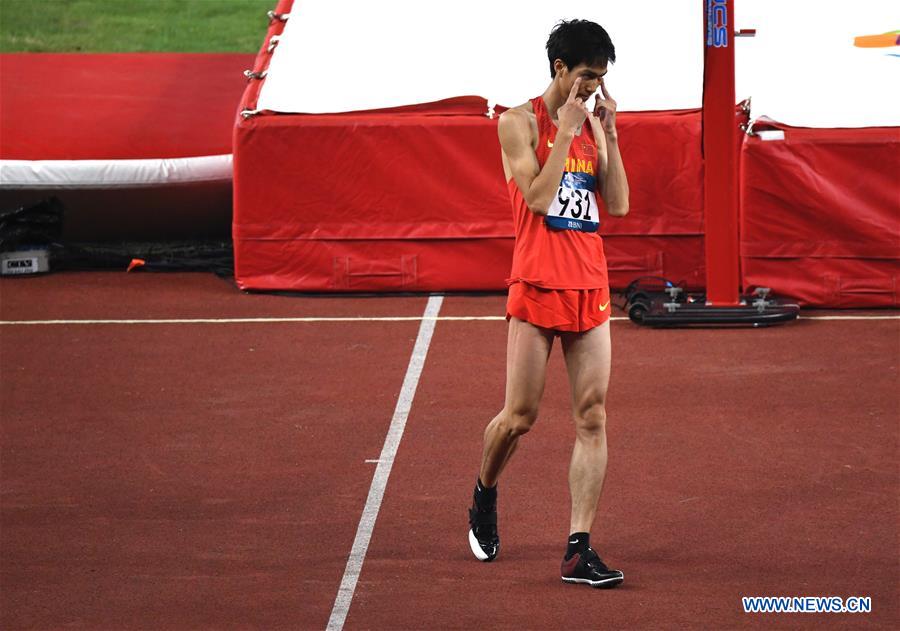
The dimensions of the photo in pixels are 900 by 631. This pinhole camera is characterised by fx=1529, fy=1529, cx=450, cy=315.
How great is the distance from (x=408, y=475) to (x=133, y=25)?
12.8m

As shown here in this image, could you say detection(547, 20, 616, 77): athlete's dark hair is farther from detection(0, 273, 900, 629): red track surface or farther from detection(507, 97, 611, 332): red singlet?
detection(0, 273, 900, 629): red track surface

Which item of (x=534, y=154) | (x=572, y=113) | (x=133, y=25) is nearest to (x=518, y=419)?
(x=534, y=154)

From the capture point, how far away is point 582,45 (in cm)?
509

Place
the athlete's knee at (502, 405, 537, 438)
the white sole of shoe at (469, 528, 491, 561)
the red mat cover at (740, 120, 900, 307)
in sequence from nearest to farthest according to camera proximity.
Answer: the athlete's knee at (502, 405, 537, 438), the white sole of shoe at (469, 528, 491, 561), the red mat cover at (740, 120, 900, 307)

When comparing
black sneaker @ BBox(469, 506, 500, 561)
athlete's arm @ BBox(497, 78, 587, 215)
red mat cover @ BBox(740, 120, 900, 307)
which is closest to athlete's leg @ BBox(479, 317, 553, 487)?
black sneaker @ BBox(469, 506, 500, 561)

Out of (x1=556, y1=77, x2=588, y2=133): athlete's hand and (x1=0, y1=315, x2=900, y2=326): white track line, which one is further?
(x1=0, y1=315, x2=900, y2=326): white track line

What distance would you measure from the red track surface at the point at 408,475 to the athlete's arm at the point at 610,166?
1.33m

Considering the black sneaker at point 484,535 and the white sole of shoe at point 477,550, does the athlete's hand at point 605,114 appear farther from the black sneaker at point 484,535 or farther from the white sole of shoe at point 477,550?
the white sole of shoe at point 477,550

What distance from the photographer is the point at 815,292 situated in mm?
9734

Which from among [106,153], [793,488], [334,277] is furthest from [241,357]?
[793,488]

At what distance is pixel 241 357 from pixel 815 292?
12.0ft

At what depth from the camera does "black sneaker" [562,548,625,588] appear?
17.4ft

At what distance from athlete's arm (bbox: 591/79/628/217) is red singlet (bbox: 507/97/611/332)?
0.12 ft

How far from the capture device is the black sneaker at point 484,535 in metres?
5.62
